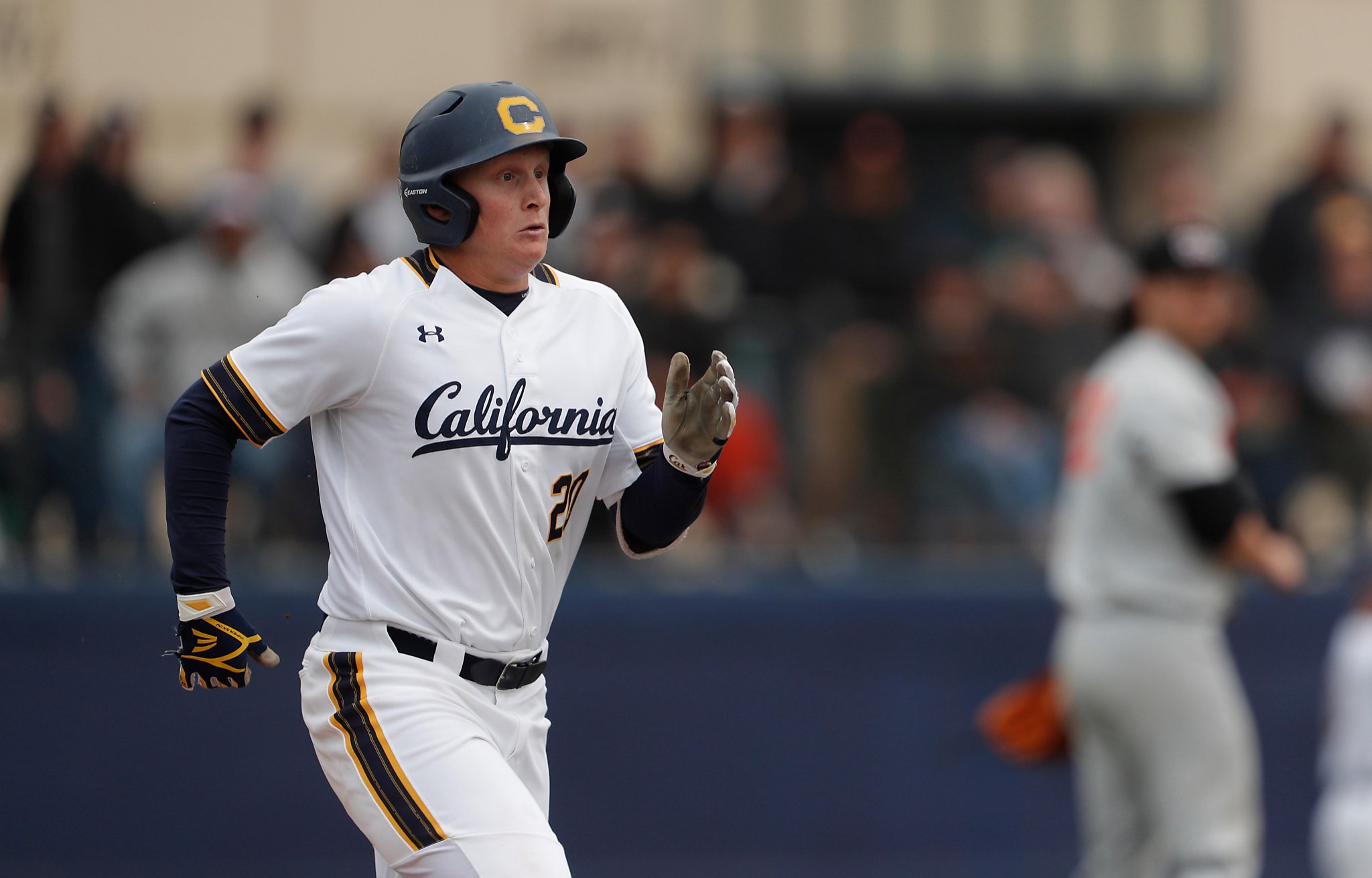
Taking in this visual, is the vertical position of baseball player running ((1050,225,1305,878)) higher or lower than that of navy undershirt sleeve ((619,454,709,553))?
lower

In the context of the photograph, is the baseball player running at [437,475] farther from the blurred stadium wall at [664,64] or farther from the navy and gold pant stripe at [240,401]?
the blurred stadium wall at [664,64]

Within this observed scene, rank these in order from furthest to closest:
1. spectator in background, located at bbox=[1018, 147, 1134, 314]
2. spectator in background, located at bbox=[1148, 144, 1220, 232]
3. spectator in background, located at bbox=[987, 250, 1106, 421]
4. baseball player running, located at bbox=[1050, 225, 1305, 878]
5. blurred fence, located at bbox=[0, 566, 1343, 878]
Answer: spectator in background, located at bbox=[1148, 144, 1220, 232], spectator in background, located at bbox=[1018, 147, 1134, 314], spectator in background, located at bbox=[987, 250, 1106, 421], blurred fence, located at bbox=[0, 566, 1343, 878], baseball player running, located at bbox=[1050, 225, 1305, 878]

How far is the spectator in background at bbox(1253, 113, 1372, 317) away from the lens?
32.9 feet

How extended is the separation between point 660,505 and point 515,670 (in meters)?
0.50

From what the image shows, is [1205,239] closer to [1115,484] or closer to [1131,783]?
[1115,484]

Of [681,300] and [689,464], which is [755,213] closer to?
[681,300]

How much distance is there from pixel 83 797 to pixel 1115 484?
460 cm

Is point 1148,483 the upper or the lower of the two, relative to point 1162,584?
upper

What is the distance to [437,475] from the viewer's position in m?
3.88

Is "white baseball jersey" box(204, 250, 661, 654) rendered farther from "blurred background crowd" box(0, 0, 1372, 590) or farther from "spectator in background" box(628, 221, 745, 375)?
"spectator in background" box(628, 221, 745, 375)

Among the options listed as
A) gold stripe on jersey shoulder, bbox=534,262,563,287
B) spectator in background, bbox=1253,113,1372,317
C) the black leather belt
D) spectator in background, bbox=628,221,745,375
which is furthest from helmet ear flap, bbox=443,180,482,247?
spectator in background, bbox=1253,113,1372,317

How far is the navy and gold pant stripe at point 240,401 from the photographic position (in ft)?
12.5

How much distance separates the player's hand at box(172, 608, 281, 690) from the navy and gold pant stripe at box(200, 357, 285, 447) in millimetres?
Answer: 395

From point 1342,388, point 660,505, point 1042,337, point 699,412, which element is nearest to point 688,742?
point 1042,337
